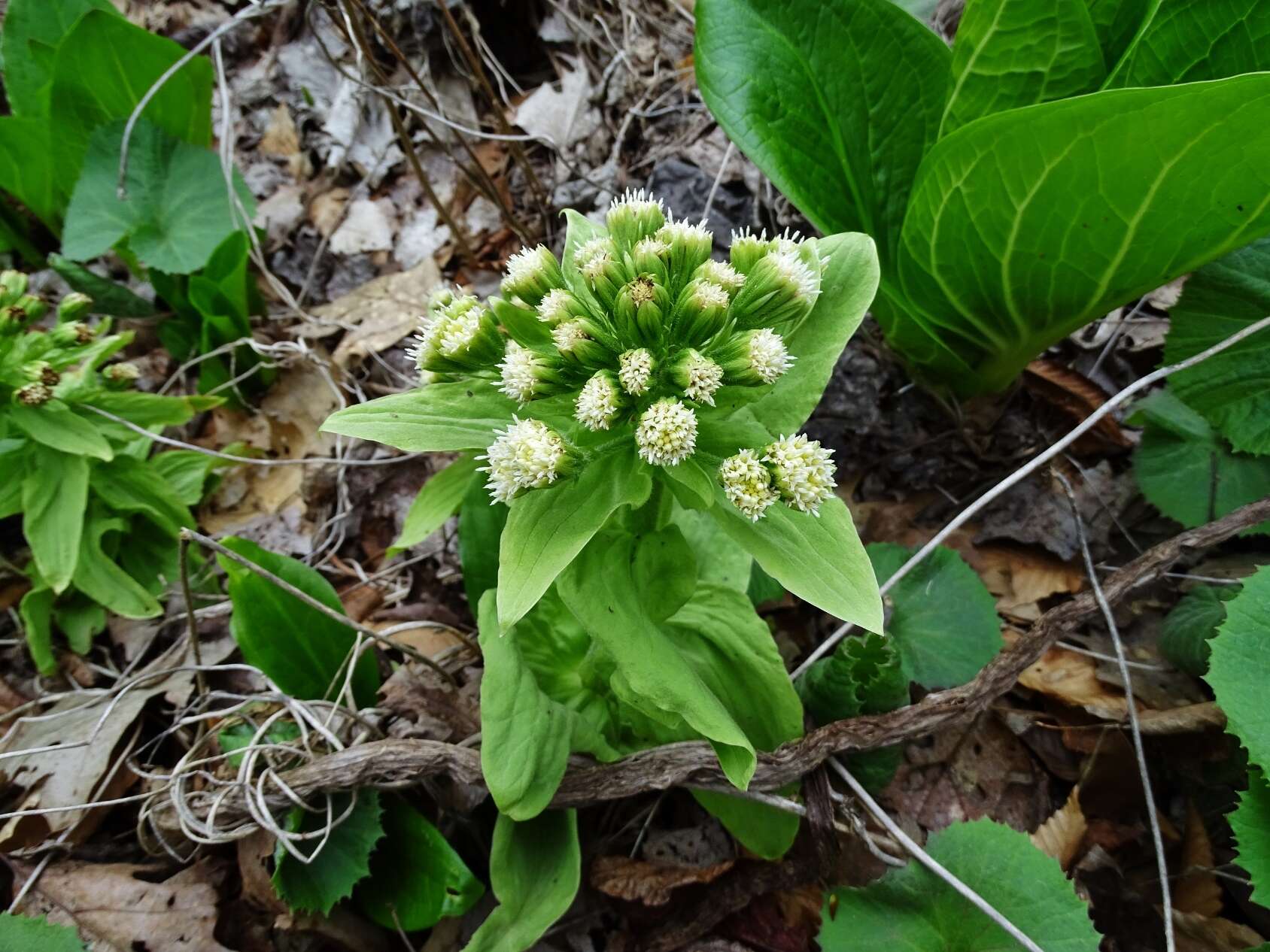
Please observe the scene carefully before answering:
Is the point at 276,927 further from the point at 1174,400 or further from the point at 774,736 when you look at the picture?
the point at 1174,400

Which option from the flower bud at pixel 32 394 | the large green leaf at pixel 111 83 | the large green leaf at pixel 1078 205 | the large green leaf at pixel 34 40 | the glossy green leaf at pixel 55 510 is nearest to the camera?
the large green leaf at pixel 1078 205

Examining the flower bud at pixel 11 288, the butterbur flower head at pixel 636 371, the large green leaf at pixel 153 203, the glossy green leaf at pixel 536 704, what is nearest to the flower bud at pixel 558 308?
the butterbur flower head at pixel 636 371

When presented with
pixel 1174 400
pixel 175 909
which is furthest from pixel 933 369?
pixel 175 909

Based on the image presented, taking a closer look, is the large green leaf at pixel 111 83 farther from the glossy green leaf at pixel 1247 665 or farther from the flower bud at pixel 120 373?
the glossy green leaf at pixel 1247 665

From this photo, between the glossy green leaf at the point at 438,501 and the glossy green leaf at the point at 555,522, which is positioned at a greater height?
the glossy green leaf at the point at 555,522

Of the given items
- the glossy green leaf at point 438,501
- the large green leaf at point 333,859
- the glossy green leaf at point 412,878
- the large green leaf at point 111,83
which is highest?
the large green leaf at point 111,83
